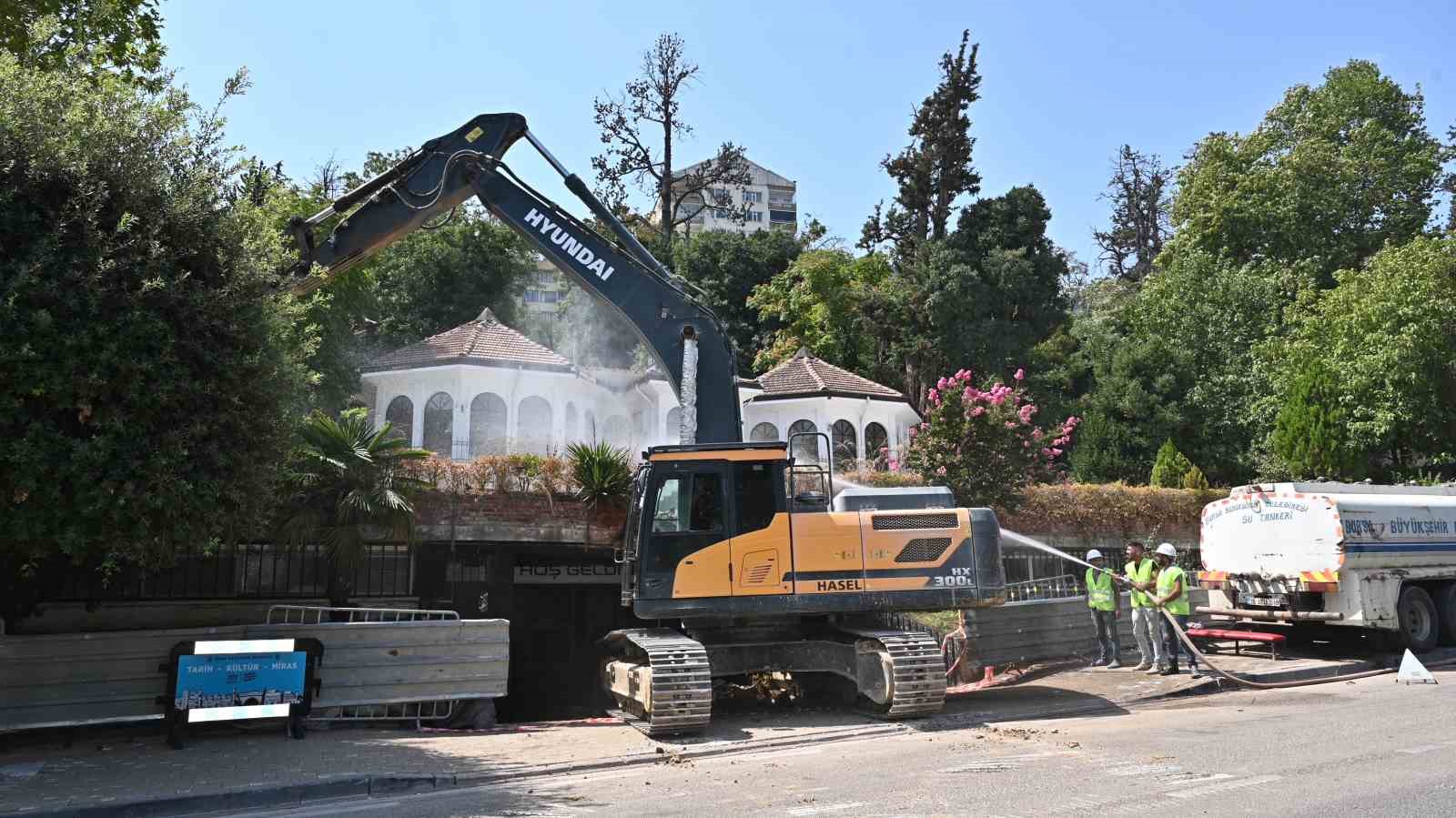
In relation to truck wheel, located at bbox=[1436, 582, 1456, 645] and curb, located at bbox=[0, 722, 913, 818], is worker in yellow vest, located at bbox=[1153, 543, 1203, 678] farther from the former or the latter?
curb, located at bbox=[0, 722, 913, 818]

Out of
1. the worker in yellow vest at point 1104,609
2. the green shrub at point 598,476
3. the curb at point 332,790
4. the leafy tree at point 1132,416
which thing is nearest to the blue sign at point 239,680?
the curb at point 332,790

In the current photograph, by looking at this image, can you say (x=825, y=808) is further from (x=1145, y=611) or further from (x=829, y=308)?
(x=829, y=308)

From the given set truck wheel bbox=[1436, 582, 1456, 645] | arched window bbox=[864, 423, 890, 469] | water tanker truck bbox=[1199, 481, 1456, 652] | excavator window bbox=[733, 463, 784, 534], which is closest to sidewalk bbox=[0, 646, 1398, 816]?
excavator window bbox=[733, 463, 784, 534]

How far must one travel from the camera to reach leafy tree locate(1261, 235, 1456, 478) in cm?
2700

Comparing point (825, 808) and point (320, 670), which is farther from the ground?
point (320, 670)

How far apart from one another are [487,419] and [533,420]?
123 centimetres

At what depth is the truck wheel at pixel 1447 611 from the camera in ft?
53.1

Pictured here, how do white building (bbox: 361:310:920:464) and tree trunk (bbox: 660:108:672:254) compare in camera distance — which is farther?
tree trunk (bbox: 660:108:672:254)

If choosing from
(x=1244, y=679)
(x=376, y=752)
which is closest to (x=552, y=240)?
(x=376, y=752)

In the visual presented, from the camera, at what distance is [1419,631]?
1573 cm

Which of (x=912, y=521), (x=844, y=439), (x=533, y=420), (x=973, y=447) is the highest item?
(x=533, y=420)

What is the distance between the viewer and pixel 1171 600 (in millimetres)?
13391

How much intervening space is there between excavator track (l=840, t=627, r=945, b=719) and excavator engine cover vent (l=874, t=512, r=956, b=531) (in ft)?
3.82

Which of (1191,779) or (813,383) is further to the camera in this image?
(813,383)
